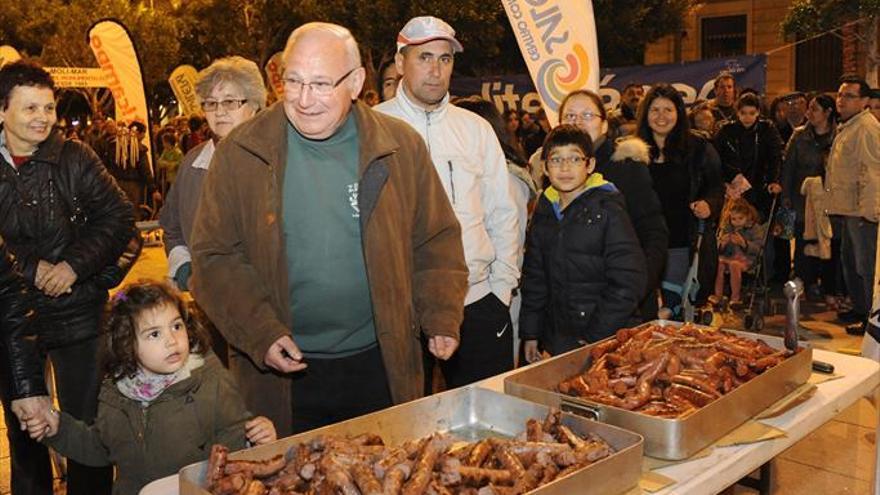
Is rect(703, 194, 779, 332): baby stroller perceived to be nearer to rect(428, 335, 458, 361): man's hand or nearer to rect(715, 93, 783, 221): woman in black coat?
rect(715, 93, 783, 221): woman in black coat

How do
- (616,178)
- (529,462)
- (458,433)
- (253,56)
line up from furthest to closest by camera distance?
(253,56) → (616,178) → (458,433) → (529,462)

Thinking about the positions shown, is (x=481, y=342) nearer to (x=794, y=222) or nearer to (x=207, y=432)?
(x=207, y=432)

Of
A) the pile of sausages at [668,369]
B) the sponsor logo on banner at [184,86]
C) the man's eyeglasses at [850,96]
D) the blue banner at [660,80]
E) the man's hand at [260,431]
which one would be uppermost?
the sponsor logo on banner at [184,86]

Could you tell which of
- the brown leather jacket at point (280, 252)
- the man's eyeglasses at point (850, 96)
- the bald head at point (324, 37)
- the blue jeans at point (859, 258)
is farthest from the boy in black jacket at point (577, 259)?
the man's eyeglasses at point (850, 96)

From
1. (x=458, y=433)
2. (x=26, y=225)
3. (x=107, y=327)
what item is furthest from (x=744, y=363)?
(x=26, y=225)

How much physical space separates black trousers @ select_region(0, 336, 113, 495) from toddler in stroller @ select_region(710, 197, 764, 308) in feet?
22.3

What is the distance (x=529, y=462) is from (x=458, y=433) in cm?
52

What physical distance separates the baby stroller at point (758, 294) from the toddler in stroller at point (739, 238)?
6 centimetres

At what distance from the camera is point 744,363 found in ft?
10.8

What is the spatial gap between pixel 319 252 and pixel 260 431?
67cm

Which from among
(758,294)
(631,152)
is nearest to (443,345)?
(631,152)

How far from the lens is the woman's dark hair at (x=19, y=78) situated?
416 centimetres

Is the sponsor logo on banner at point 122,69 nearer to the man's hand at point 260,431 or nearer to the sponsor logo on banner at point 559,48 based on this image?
the sponsor logo on banner at point 559,48

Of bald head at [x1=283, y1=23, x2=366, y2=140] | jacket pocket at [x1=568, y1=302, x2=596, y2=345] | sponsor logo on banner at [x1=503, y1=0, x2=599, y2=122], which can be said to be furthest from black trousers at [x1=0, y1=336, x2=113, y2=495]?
sponsor logo on banner at [x1=503, y1=0, x2=599, y2=122]
